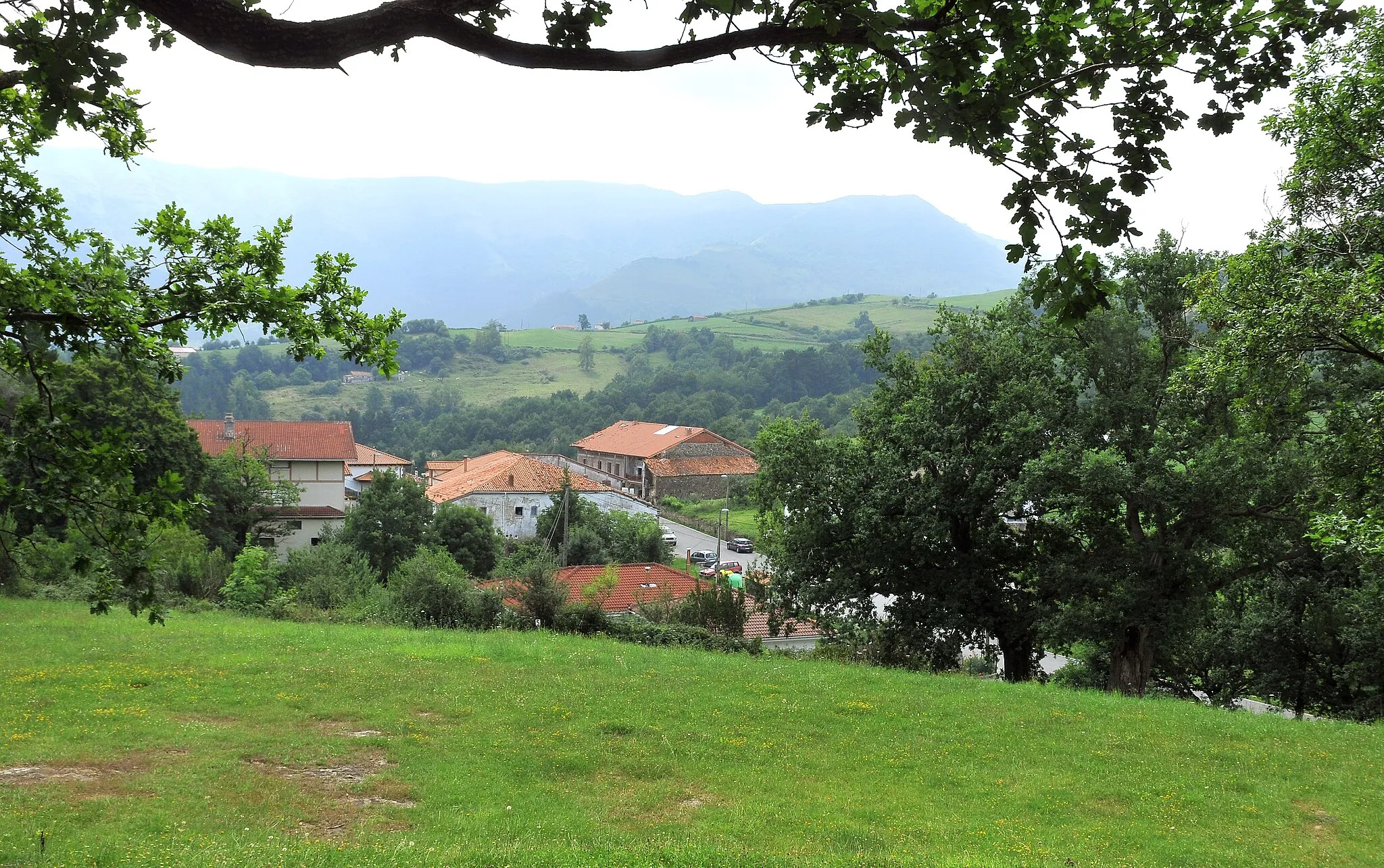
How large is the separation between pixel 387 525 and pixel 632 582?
15.1m

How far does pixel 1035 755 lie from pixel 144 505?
10.3m

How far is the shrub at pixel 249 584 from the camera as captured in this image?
76.9ft

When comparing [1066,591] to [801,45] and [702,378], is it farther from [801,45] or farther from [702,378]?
[702,378]

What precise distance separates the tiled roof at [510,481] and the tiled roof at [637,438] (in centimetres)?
1698

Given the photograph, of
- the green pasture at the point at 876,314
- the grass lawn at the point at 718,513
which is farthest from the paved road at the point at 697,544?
the green pasture at the point at 876,314

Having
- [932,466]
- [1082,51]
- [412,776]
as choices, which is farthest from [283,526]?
[1082,51]

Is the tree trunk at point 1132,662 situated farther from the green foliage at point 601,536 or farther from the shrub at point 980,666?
the green foliage at point 601,536

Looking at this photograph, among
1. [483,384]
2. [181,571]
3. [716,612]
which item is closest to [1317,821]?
[716,612]

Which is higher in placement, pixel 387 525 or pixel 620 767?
pixel 620 767

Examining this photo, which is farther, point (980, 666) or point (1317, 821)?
point (980, 666)

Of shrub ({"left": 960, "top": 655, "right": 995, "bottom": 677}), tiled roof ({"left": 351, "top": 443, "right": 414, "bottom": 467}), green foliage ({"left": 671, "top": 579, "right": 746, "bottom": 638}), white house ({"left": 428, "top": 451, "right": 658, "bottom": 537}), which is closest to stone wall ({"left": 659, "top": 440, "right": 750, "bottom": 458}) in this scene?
white house ({"left": 428, "top": 451, "right": 658, "bottom": 537})

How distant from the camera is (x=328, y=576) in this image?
28266 millimetres

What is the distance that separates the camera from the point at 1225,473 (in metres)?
17.9

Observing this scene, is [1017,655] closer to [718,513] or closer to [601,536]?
[601,536]
